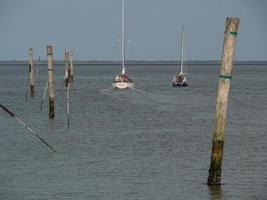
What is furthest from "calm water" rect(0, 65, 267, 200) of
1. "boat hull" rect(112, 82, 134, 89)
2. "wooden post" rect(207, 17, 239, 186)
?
"boat hull" rect(112, 82, 134, 89)

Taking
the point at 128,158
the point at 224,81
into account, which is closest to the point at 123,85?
the point at 128,158

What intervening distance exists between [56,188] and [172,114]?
31.9 m

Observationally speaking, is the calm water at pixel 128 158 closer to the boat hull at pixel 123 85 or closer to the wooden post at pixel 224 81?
the wooden post at pixel 224 81

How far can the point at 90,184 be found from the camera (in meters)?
25.0

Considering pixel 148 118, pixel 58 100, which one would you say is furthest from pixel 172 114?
pixel 58 100

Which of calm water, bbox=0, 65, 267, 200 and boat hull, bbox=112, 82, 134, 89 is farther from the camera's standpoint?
boat hull, bbox=112, 82, 134, 89

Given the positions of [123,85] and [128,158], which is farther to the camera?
[123,85]

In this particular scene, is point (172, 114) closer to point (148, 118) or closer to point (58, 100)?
point (148, 118)

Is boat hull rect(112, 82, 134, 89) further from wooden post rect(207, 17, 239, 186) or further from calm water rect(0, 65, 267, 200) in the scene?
wooden post rect(207, 17, 239, 186)

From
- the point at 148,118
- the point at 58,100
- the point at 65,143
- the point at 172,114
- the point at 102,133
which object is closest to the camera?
the point at 65,143

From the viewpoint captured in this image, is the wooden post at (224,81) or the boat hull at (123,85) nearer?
the wooden post at (224,81)

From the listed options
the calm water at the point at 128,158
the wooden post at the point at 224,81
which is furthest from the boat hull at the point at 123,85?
the wooden post at the point at 224,81

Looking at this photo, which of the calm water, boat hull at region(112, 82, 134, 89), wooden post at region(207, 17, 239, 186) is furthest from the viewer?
boat hull at region(112, 82, 134, 89)

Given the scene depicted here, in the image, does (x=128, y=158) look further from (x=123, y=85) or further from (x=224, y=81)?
(x=123, y=85)
